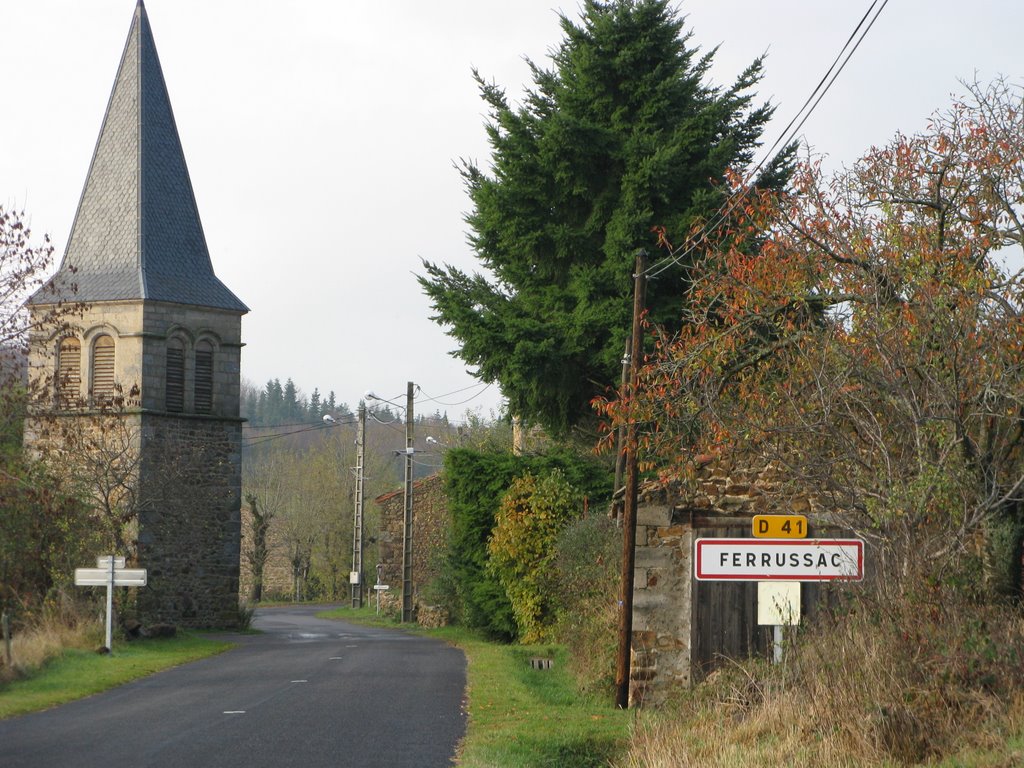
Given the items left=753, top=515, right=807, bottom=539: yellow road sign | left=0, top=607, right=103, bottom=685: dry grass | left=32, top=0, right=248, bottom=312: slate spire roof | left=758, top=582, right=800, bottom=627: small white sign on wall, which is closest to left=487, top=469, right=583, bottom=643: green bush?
left=0, top=607, right=103, bottom=685: dry grass

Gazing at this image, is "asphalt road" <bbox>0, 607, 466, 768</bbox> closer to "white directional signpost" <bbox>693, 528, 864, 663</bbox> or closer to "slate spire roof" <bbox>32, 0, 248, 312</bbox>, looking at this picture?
"white directional signpost" <bbox>693, 528, 864, 663</bbox>

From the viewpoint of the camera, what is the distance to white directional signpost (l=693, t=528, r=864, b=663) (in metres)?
→ 11.7

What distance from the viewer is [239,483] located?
38.7 meters

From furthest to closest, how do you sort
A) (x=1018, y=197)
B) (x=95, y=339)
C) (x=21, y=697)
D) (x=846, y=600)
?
(x=95, y=339) → (x=21, y=697) → (x=1018, y=197) → (x=846, y=600)

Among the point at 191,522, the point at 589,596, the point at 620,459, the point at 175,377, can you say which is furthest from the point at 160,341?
the point at 589,596

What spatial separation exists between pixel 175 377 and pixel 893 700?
31.5 meters

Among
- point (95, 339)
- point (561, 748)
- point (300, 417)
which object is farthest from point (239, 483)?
point (300, 417)

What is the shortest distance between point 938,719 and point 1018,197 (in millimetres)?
6793

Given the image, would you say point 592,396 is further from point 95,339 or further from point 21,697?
point 95,339

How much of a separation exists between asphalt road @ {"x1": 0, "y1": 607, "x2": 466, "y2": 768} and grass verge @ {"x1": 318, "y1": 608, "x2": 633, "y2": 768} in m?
0.33

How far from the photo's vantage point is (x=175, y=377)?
37750 millimetres

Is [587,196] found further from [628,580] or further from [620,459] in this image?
[628,580]

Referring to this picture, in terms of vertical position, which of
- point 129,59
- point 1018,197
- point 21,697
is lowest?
point 21,697

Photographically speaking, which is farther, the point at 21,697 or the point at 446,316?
the point at 446,316
